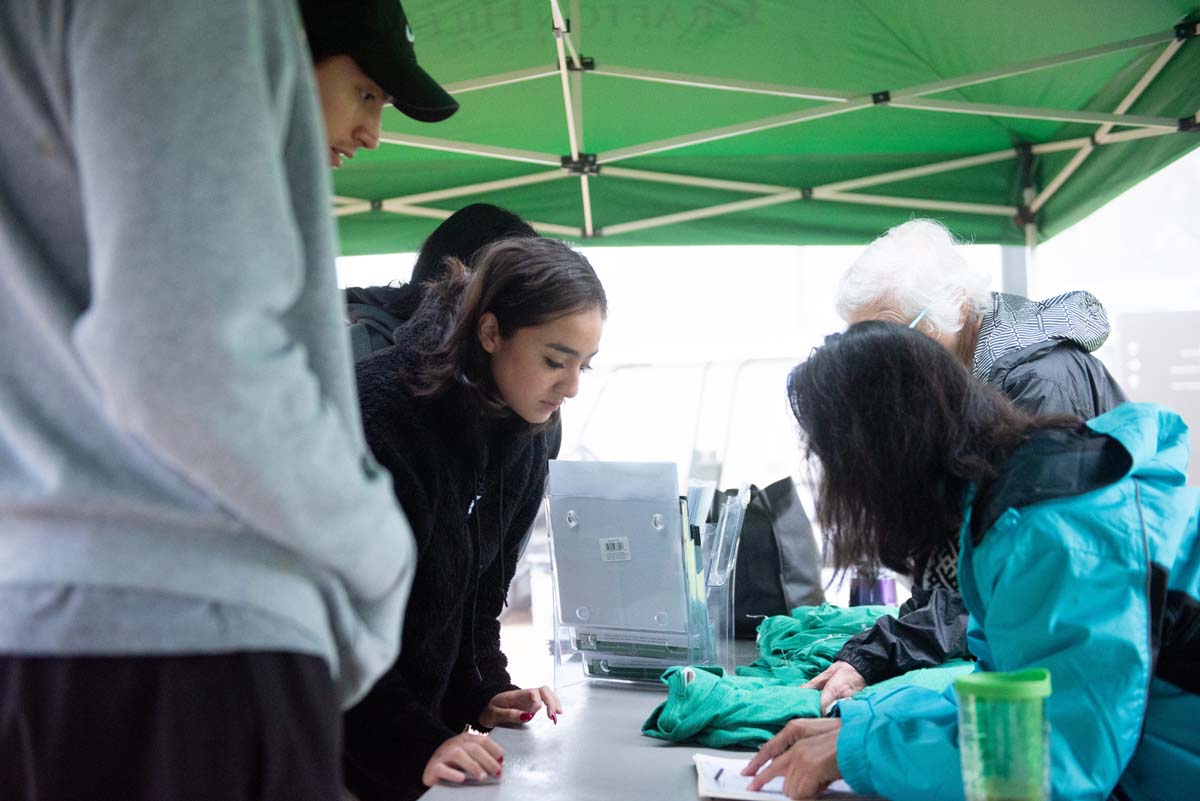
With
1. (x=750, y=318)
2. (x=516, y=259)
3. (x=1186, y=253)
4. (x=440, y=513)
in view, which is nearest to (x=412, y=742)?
(x=440, y=513)

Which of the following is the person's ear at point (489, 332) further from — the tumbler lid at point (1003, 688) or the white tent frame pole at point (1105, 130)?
the white tent frame pole at point (1105, 130)

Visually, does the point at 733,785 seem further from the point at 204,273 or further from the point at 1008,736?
the point at 204,273

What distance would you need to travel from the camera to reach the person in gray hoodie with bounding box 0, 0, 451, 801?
738 mm

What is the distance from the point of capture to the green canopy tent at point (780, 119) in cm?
321

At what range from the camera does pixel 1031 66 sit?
3.24 metres

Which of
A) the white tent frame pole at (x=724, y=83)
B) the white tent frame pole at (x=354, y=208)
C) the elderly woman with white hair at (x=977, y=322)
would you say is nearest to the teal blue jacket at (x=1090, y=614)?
the elderly woman with white hair at (x=977, y=322)

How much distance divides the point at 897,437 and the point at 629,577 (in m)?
0.83

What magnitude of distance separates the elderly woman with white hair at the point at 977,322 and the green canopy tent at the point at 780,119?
1.13m

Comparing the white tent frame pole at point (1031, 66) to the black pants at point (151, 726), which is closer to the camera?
the black pants at point (151, 726)

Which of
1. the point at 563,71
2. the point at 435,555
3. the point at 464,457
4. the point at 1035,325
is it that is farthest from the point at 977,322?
the point at 563,71

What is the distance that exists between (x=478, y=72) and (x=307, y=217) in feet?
9.40

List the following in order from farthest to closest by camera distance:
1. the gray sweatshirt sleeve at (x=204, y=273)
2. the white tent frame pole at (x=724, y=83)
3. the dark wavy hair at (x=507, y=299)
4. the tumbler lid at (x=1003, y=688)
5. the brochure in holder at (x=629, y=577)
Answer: the white tent frame pole at (x=724, y=83)
the brochure in holder at (x=629, y=577)
the dark wavy hair at (x=507, y=299)
the tumbler lid at (x=1003, y=688)
the gray sweatshirt sleeve at (x=204, y=273)

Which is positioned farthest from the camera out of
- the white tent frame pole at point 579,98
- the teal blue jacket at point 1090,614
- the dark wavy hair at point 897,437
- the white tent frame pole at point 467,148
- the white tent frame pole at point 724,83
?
the white tent frame pole at point 467,148

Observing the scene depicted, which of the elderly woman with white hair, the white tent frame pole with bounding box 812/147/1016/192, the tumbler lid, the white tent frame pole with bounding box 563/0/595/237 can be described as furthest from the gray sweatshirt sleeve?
the white tent frame pole with bounding box 812/147/1016/192
